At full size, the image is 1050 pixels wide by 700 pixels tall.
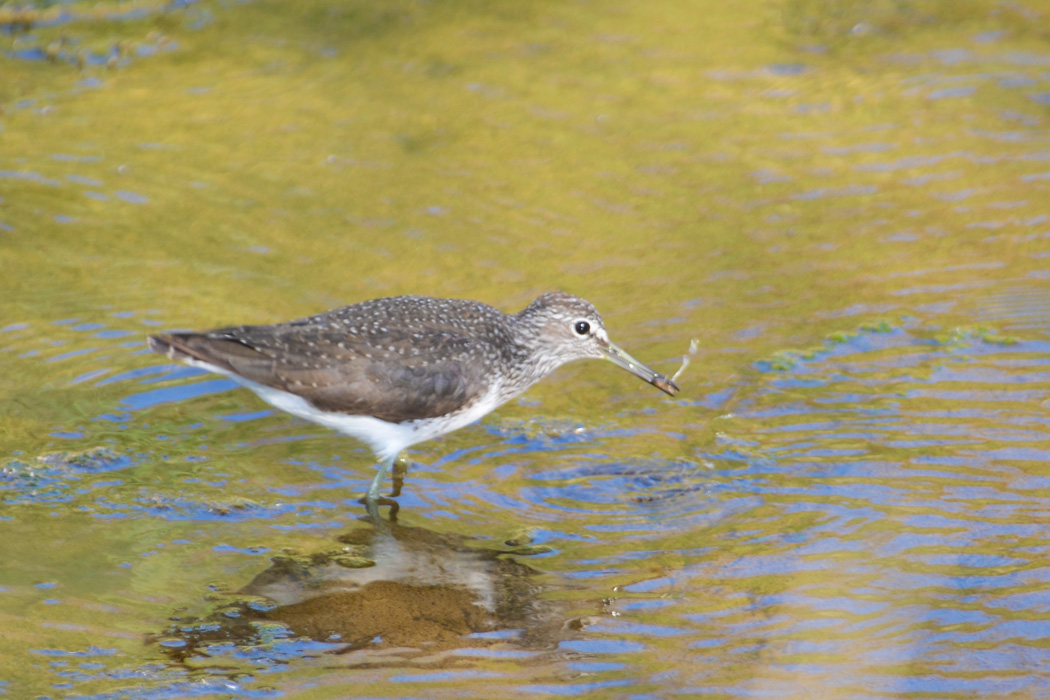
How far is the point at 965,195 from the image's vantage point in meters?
9.88

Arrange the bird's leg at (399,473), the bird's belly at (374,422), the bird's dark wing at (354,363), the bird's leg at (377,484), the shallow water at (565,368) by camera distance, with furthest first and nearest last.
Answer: the bird's leg at (399,473) < the bird's leg at (377,484) < the bird's belly at (374,422) < the bird's dark wing at (354,363) < the shallow water at (565,368)

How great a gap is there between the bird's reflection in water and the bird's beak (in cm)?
146

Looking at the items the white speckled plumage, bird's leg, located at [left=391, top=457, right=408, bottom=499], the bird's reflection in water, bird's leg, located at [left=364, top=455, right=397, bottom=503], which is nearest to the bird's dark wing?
the white speckled plumage

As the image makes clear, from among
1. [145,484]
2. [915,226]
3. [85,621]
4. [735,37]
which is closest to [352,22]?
[735,37]

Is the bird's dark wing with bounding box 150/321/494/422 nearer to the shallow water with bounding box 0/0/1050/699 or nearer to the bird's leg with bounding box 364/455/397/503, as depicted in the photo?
the bird's leg with bounding box 364/455/397/503

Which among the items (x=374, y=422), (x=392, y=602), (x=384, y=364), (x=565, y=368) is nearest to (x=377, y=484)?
(x=374, y=422)

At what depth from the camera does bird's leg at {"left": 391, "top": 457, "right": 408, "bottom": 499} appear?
7.37m

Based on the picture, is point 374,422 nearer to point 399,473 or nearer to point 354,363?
point 354,363

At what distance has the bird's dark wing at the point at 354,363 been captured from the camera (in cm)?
690

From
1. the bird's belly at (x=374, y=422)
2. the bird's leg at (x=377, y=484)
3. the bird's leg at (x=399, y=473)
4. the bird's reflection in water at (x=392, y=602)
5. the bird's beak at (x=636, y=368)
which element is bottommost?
the bird's reflection in water at (x=392, y=602)

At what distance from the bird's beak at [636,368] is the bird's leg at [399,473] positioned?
140 cm

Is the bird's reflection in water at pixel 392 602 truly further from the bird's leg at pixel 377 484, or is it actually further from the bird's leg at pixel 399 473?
the bird's leg at pixel 399 473

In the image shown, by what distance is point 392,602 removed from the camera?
248 inches

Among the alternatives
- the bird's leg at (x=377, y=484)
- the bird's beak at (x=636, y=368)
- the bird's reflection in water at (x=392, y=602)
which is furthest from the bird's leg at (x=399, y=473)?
the bird's beak at (x=636, y=368)
